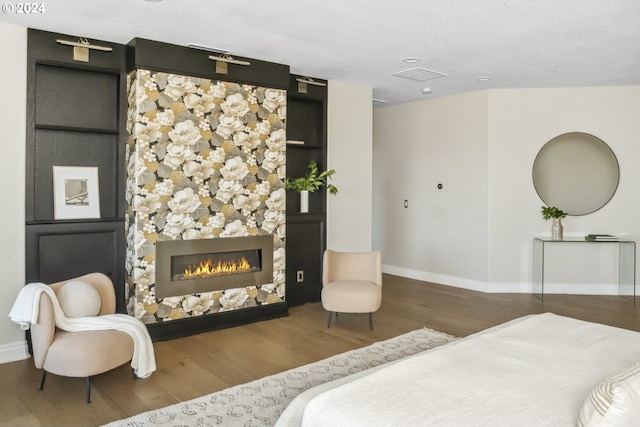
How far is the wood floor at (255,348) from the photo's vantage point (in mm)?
2947

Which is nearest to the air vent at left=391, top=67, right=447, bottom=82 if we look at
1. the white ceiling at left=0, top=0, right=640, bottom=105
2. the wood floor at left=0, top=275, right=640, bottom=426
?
the white ceiling at left=0, top=0, right=640, bottom=105

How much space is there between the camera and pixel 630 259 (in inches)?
238

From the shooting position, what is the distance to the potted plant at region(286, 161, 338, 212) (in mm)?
5410

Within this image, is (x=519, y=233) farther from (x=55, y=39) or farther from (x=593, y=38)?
(x=55, y=39)

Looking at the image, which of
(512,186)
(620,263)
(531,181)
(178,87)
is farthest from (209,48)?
(620,263)

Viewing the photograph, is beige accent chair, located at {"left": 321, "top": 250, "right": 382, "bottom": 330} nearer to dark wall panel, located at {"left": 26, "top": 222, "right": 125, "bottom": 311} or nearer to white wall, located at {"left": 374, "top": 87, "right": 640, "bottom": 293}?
dark wall panel, located at {"left": 26, "top": 222, "right": 125, "bottom": 311}

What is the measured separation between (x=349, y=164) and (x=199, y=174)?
2.10 m

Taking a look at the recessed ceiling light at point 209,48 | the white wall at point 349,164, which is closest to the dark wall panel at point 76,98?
the recessed ceiling light at point 209,48

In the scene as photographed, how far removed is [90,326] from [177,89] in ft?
7.04

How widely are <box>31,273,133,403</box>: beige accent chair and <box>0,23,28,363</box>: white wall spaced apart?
0.89 m

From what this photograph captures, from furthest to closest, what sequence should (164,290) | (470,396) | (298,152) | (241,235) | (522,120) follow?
(522,120) < (298,152) < (241,235) < (164,290) < (470,396)

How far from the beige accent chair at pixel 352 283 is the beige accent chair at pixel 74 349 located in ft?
6.39

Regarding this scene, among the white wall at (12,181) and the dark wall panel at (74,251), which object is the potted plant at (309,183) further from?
the white wall at (12,181)

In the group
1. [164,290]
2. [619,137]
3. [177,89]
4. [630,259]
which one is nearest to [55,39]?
[177,89]
